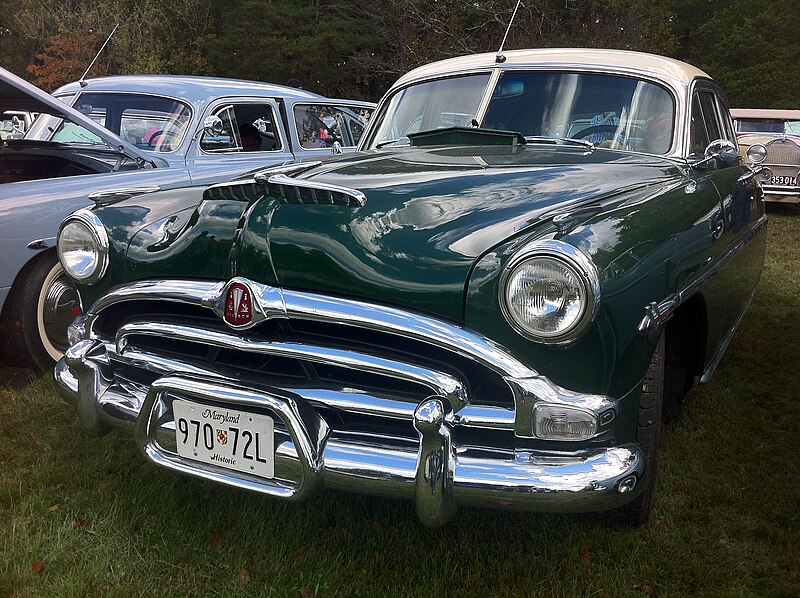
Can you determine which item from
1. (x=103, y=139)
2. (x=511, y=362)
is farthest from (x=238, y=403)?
(x=103, y=139)

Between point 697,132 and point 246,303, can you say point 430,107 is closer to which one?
point 697,132

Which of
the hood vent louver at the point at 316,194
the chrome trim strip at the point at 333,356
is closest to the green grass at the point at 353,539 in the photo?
the chrome trim strip at the point at 333,356

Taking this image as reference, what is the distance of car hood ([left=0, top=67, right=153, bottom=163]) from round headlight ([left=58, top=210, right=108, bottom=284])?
1.61m

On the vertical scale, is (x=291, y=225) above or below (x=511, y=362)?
above

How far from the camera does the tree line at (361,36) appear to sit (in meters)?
21.4

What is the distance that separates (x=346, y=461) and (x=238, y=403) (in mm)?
345

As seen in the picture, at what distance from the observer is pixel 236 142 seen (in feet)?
18.2

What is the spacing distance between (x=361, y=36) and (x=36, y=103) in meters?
27.5

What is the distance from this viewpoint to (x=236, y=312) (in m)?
2.07

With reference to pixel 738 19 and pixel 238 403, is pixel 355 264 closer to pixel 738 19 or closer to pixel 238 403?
pixel 238 403

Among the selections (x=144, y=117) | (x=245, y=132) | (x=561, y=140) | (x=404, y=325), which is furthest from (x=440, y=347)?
(x=245, y=132)

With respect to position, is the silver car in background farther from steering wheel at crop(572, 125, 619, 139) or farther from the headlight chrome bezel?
steering wheel at crop(572, 125, 619, 139)

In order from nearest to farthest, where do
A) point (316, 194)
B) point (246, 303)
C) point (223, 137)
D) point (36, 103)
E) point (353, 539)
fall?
point (246, 303) < point (316, 194) < point (353, 539) < point (36, 103) < point (223, 137)

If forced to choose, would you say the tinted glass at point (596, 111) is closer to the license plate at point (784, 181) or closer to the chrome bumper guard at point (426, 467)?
the chrome bumper guard at point (426, 467)
